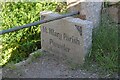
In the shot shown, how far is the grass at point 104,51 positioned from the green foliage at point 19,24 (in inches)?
52.8

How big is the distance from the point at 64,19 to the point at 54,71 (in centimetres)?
70

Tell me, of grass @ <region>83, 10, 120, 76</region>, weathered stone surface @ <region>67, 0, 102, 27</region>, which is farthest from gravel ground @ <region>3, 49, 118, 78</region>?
weathered stone surface @ <region>67, 0, 102, 27</region>

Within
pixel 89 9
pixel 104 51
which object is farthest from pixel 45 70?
pixel 89 9

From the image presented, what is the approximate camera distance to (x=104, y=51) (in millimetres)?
3746

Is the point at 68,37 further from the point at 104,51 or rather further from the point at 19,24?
the point at 19,24

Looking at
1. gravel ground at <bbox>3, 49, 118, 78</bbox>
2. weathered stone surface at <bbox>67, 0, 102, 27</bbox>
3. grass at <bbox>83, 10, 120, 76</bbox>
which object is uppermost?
weathered stone surface at <bbox>67, 0, 102, 27</bbox>

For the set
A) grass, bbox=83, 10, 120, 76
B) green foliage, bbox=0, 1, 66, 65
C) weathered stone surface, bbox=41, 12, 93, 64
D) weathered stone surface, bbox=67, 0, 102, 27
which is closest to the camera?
grass, bbox=83, 10, 120, 76

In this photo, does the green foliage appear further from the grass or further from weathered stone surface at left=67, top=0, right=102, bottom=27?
the grass

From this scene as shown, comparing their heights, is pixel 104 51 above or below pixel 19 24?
below

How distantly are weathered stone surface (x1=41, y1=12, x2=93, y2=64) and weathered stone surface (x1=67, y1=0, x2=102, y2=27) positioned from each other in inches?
9.2

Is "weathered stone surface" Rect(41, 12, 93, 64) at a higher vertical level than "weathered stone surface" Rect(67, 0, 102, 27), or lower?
lower

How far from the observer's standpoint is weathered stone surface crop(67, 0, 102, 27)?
13.2 feet

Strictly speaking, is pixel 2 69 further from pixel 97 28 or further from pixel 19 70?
pixel 97 28

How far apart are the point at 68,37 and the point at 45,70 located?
0.52m
